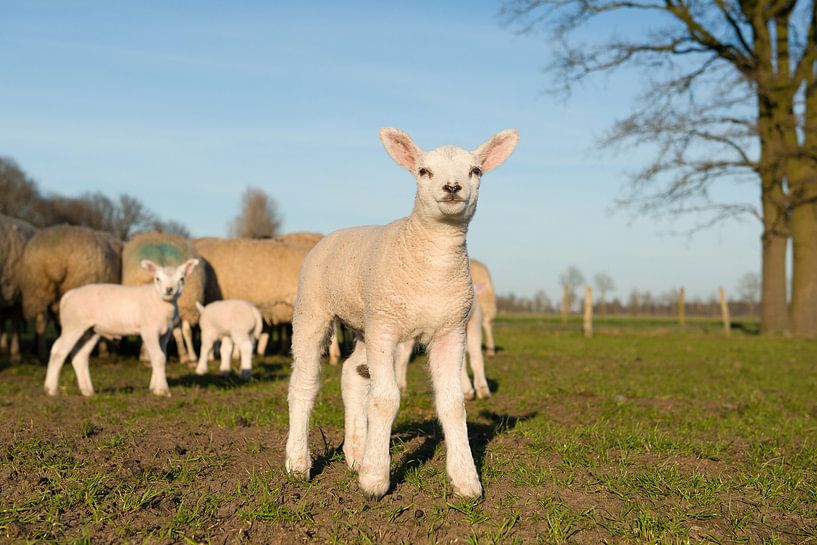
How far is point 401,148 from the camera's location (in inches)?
190

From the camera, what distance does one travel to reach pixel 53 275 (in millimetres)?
14531

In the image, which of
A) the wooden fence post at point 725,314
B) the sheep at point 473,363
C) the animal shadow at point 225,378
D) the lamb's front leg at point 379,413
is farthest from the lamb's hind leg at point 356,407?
the wooden fence post at point 725,314

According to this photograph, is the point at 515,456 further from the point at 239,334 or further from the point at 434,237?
the point at 239,334

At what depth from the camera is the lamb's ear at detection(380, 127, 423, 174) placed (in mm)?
4758

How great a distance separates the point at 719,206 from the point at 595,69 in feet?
22.1

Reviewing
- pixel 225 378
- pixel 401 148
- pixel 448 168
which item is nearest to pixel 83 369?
pixel 225 378

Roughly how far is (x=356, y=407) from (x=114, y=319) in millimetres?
5512

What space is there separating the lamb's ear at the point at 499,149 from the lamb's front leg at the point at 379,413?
138cm

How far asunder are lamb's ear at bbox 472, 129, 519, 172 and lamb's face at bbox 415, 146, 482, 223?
23 cm

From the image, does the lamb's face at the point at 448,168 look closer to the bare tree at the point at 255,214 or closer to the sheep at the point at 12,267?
the sheep at the point at 12,267

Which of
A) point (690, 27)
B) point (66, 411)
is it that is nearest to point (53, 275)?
point (66, 411)

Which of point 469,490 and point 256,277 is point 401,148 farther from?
point 256,277

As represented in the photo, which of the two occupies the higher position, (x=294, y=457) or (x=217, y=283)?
(x=217, y=283)

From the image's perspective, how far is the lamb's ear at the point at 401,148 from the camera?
4758 mm
